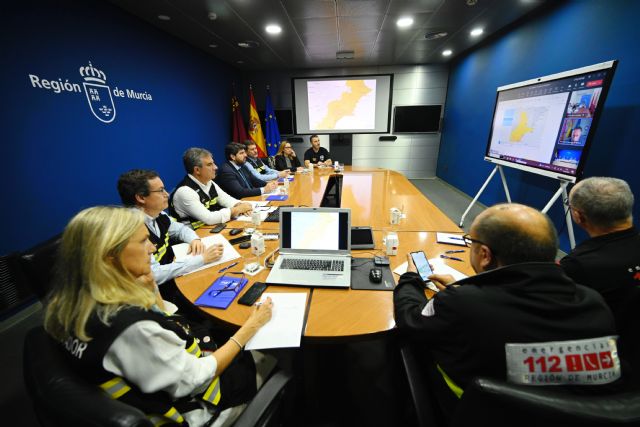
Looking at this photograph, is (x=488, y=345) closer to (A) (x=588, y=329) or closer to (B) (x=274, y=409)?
(A) (x=588, y=329)

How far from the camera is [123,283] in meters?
0.79

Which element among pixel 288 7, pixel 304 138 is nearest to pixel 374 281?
pixel 288 7

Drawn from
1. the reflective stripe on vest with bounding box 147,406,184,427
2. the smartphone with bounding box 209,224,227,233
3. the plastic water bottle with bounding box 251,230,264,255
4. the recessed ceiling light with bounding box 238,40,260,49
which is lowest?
the reflective stripe on vest with bounding box 147,406,184,427

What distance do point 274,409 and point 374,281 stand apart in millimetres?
709

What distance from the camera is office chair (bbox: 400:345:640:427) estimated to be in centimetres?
48

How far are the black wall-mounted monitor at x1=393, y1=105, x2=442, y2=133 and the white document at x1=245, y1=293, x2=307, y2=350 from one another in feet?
20.5

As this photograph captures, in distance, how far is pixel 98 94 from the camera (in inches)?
112

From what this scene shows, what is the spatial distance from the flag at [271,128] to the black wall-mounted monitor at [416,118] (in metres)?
2.96

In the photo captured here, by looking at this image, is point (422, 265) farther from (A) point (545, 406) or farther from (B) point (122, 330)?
(B) point (122, 330)

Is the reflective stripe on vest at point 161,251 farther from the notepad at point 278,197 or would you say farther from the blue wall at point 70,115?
the blue wall at point 70,115

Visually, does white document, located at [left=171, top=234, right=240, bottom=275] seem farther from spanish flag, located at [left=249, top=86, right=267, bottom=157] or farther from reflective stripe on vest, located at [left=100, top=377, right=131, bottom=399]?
spanish flag, located at [left=249, top=86, right=267, bottom=157]

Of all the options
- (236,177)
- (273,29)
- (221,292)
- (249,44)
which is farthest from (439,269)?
(249,44)

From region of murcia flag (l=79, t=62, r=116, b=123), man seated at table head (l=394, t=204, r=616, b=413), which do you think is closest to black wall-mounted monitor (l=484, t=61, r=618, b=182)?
man seated at table head (l=394, t=204, r=616, b=413)

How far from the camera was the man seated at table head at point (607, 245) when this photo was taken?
3.61 feet
